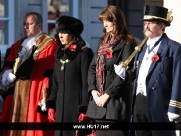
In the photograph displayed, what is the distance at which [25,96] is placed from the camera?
33.7ft

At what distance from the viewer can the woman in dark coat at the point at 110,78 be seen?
345 inches

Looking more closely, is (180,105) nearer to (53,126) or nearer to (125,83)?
(125,83)

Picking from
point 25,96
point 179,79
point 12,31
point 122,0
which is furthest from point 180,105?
point 122,0

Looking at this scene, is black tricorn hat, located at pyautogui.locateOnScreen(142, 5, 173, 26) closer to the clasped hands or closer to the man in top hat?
the man in top hat

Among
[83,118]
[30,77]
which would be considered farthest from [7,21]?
[83,118]

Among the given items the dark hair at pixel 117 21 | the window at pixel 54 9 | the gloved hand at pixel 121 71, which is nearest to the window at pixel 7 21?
the window at pixel 54 9

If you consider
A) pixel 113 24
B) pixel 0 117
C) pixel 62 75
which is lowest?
pixel 0 117

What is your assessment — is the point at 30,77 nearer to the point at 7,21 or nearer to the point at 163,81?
the point at 163,81

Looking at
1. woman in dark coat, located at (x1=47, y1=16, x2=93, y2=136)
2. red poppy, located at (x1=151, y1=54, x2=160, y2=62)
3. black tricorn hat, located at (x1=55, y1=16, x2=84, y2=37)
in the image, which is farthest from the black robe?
red poppy, located at (x1=151, y1=54, x2=160, y2=62)

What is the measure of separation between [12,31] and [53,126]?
10.2ft

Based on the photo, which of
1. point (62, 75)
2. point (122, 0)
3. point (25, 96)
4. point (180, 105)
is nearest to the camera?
point (180, 105)

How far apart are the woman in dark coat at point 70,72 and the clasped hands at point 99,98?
53cm

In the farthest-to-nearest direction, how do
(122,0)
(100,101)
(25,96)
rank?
(122,0) → (25,96) → (100,101)

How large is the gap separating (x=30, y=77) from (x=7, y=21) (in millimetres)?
2854
